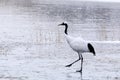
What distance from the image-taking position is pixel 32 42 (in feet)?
69.5

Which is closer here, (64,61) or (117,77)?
(117,77)

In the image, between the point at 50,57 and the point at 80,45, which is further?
the point at 50,57

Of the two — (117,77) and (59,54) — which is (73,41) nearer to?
(117,77)

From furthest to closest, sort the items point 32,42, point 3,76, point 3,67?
1. point 32,42
2. point 3,67
3. point 3,76

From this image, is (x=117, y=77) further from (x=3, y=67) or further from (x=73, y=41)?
(x=3, y=67)

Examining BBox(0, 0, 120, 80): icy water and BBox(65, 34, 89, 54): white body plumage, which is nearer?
BBox(0, 0, 120, 80): icy water

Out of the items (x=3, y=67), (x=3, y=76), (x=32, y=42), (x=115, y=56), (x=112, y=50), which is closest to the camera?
(x=3, y=76)

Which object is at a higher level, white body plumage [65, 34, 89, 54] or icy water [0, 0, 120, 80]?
white body plumage [65, 34, 89, 54]

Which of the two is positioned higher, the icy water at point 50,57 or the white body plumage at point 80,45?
the white body plumage at point 80,45

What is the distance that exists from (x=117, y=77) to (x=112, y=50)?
20.1 feet

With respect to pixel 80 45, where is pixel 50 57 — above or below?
below

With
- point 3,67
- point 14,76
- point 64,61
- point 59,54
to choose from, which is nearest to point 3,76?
point 14,76

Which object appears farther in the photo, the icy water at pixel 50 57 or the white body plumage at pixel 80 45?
the white body plumage at pixel 80 45

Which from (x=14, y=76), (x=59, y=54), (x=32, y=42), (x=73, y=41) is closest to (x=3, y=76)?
(x=14, y=76)
